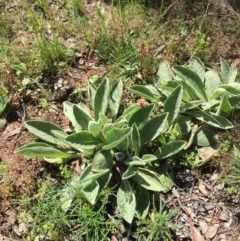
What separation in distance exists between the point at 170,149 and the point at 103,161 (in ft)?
1.52

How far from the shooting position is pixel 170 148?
3102 millimetres

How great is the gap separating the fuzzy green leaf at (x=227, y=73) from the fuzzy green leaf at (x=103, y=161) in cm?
101

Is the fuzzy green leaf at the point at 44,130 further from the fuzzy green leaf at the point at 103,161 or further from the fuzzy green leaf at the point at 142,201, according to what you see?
the fuzzy green leaf at the point at 142,201

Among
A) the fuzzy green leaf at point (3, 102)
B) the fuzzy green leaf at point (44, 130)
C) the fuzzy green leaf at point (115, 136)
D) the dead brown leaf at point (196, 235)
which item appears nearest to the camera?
the fuzzy green leaf at point (115, 136)

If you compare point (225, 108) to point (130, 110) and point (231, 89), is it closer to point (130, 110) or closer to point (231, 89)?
point (231, 89)

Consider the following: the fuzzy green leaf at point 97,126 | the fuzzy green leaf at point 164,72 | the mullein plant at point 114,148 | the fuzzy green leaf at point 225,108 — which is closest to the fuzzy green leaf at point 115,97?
the mullein plant at point 114,148

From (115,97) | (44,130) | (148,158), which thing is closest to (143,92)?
(115,97)

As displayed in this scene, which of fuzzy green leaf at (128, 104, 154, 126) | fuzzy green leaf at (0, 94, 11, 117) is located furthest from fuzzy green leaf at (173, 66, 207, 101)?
fuzzy green leaf at (0, 94, 11, 117)

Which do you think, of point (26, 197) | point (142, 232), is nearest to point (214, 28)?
point (142, 232)

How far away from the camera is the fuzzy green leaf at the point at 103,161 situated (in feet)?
9.92

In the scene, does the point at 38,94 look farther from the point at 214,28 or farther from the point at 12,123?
the point at 214,28

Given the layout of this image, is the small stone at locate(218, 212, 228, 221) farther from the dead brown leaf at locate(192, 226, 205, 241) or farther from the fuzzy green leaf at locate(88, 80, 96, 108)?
the fuzzy green leaf at locate(88, 80, 96, 108)

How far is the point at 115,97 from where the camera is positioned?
3291 mm

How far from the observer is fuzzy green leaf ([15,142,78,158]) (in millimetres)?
3105
